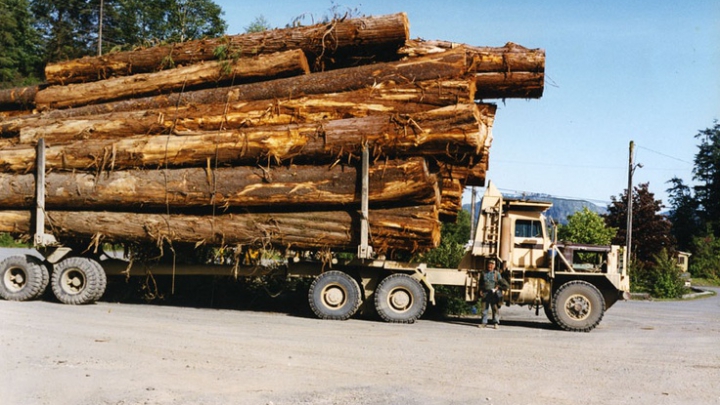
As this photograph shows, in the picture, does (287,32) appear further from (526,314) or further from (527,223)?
(526,314)

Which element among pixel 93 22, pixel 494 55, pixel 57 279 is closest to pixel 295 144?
pixel 494 55

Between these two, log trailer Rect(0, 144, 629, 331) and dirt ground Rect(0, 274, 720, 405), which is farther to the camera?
log trailer Rect(0, 144, 629, 331)

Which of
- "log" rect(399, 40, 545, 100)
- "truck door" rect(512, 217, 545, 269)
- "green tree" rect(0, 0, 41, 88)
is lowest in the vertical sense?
"truck door" rect(512, 217, 545, 269)

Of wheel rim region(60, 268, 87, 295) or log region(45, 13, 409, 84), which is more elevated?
log region(45, 13, 409, 84)

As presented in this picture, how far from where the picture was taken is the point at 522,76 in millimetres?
14898

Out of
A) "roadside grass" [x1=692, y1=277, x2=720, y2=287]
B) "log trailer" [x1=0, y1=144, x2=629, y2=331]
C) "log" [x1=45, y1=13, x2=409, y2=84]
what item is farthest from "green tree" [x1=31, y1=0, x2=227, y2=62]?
"log trailer" [x1=0, y1=144, x2=629, y2=331]

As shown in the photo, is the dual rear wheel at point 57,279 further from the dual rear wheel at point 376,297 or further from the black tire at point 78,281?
the dual rear wheel at point 376,297

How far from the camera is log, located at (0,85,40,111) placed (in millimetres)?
18250

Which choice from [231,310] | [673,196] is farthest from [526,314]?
[673,196]

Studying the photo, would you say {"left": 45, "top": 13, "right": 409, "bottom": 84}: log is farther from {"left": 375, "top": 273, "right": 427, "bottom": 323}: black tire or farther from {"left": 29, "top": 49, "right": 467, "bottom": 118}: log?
{"left": 375, "top": 273, "right": 427, "bottom": 323}: black tire

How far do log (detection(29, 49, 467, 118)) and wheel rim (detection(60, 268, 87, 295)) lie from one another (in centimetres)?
403

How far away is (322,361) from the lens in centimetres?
883

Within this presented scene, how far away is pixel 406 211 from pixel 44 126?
29.4ft

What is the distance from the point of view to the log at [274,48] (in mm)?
14438
